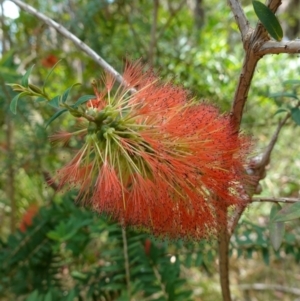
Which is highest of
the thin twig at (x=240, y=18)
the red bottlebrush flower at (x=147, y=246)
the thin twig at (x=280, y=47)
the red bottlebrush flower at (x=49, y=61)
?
the red bottlebrush flower at (x=49, y=61)

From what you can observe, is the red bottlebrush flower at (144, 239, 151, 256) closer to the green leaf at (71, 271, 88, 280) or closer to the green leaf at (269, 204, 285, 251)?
the green leaf at (71, 271, 88, 280)

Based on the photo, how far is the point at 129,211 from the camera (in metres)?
0.85

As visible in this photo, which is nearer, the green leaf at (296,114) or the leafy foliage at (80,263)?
the green leaf at (296,114)

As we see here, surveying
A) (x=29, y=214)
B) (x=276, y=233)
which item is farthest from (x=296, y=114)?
(x=29, y=214)

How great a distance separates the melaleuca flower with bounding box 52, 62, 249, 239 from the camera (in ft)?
2.72

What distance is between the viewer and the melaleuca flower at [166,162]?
83cm

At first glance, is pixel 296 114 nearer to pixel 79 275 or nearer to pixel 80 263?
pixel 79 275

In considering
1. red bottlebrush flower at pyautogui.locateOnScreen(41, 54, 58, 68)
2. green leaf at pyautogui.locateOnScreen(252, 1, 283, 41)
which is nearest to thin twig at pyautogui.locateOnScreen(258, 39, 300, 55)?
green leaf at pyautogui.locateOnScreen(252, 1, 283, 41)

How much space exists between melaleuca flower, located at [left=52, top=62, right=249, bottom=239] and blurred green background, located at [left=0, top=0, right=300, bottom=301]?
12 cm

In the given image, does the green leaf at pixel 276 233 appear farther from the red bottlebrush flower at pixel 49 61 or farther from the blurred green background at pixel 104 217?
the red bottlebrush flower at pixel 49 61

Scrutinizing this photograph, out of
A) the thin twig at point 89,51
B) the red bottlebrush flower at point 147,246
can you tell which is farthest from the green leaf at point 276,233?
the red bottlebrush flower at point 147,246

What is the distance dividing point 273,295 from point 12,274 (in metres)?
1.19

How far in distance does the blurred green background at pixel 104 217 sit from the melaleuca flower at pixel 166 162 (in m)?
0.12

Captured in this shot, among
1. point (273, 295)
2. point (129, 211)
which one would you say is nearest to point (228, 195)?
point (129, 211)
